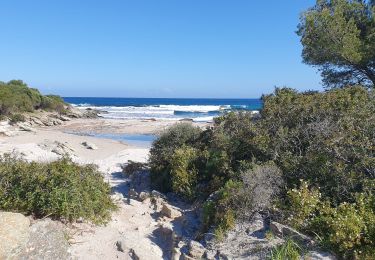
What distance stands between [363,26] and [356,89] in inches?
205

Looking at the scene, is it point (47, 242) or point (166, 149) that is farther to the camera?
point (166, 149)

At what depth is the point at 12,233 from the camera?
640 cm

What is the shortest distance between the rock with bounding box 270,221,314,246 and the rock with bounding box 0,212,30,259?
3825 mm

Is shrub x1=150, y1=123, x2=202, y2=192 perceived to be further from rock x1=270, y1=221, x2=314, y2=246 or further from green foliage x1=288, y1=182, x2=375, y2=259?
green foliage x1=288, y1=182, x2=375, y2=259

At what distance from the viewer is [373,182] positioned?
6656 millimetres

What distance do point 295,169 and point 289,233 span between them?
6.48 ft

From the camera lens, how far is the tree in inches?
552

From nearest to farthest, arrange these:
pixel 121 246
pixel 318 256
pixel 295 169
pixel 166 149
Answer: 1. pixel 318 256
2. pixel 121 246
3. pixel 295 169
4. pixel 166 149

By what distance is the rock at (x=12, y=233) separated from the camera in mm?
6148

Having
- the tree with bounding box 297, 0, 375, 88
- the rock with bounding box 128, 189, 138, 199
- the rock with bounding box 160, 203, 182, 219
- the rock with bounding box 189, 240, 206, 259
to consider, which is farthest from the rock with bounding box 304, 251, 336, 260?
the tree with bounding box 297, 0, 375, 88

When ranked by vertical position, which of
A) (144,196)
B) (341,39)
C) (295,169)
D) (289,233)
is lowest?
(144,196)

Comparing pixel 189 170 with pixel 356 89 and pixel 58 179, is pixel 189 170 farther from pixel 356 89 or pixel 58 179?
pixel 356 89

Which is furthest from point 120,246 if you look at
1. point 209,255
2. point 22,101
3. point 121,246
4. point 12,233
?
point 22,101

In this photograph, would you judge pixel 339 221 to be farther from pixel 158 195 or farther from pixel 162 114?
pixel 162 114
